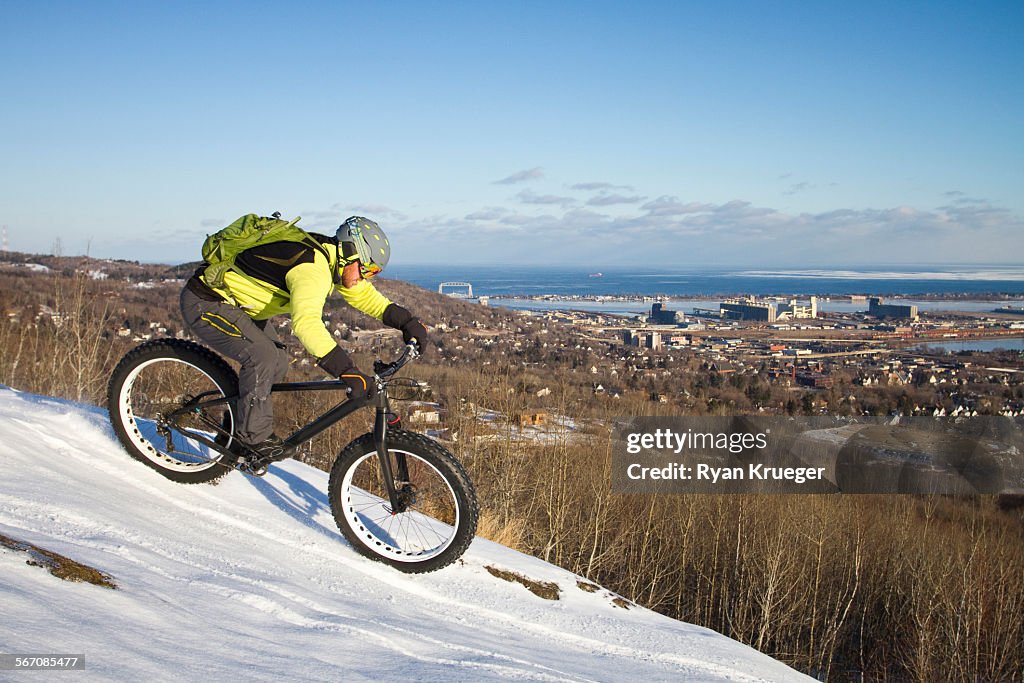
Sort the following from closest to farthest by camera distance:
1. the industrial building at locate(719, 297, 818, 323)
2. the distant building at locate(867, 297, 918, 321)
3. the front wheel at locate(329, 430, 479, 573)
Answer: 1. the front wheel at locate(329, 430, 479, 573)
2. the distant building at locate(867, 297, 918, 321)
3. the industrial building at locate(719, 297, 818, 323)

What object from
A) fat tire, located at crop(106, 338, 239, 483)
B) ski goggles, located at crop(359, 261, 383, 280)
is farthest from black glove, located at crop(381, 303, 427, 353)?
fat tire, located at crop(106, 338, 239, 483)

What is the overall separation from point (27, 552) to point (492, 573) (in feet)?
8.90

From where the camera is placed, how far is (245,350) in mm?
4719

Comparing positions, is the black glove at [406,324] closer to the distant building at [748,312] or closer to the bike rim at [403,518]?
the bike rim at [403,518]

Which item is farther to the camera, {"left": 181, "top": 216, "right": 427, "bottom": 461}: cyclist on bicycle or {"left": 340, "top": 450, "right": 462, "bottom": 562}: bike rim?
{"left": 340, "top": 450, "right": 462, "bottom": 562}: bike rim

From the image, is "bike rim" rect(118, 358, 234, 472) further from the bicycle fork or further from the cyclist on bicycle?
the bicycle fork

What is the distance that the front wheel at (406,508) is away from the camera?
14.4 ft

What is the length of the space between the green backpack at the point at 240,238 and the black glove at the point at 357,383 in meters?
0.80

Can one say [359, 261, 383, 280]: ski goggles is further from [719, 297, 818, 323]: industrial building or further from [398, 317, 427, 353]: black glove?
[719, 297, 818, 323]: industrial building

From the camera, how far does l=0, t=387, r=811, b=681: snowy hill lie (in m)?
2.81

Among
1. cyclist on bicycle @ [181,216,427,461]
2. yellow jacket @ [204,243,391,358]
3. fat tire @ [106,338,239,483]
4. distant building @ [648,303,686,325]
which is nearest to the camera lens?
yellow jacket @ [204,243,391,358]

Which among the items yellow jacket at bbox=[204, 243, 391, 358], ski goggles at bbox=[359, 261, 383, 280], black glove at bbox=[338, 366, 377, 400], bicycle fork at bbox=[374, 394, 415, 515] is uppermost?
ski goggles at bbox=[359, 261, 383, 280]

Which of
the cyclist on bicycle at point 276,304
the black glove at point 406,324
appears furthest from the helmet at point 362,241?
the black glove at point 406,324

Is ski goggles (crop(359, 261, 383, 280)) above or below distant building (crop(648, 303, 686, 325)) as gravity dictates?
above
